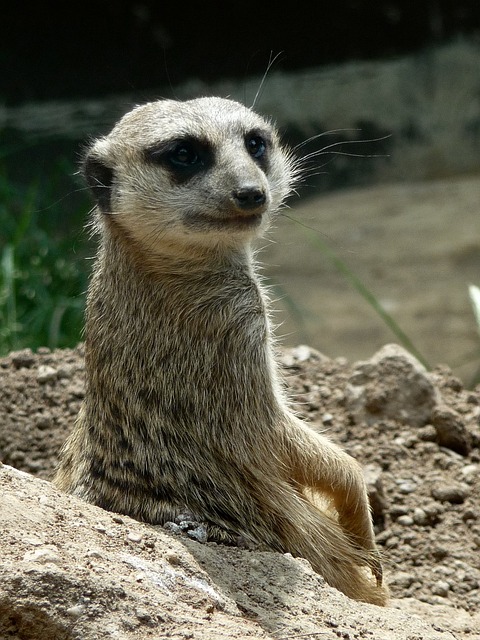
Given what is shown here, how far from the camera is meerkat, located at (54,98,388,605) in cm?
283

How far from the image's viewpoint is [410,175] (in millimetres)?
9117

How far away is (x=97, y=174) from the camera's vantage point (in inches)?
126

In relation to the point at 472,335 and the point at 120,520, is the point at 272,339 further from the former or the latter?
the point at 472,335

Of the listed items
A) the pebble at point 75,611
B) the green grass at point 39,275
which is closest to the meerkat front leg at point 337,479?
the pebble at point 75,611

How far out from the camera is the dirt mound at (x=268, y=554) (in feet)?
6.63

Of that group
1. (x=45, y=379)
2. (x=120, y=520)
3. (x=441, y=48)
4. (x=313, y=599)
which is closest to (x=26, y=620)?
(x=120, y=520)

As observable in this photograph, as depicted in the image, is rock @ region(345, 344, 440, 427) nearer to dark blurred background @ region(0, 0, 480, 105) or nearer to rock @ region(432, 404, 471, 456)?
rock @ region(432, 404, 471, 456)

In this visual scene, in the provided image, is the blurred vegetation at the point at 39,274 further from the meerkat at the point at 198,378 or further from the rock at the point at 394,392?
the meerkat at the point at 198,378

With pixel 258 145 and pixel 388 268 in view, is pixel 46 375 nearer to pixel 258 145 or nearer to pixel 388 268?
pixel 258 145

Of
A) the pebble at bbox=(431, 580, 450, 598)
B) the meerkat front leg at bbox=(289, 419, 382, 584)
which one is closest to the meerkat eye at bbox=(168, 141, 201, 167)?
the meerkat front leg at bbox=(289, 419, 382, 584)

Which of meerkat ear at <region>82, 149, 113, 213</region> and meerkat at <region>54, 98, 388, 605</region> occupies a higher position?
meerkat ear at <region>82, 149, 113, 213</region>

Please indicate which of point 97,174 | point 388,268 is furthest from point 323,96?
point 97,174

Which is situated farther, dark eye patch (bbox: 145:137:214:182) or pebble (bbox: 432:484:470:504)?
pebble (bbox: 432:484:470:504)

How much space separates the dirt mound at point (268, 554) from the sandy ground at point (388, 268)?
2.45m
